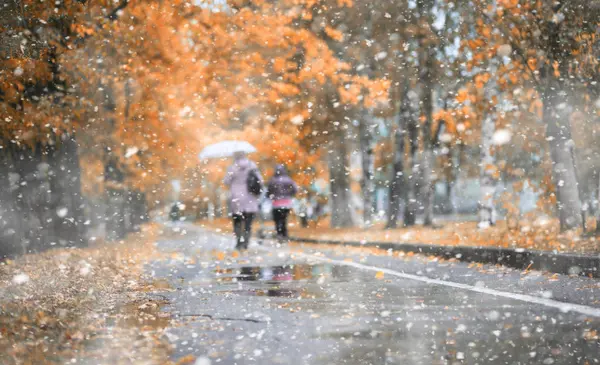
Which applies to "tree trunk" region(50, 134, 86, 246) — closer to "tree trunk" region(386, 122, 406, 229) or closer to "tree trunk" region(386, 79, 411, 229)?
"tree trunk" region(386, 79, 411, 229)

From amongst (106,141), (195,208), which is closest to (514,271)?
(106,141)

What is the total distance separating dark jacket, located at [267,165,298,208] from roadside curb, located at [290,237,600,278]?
260 inches

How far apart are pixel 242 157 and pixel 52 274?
7878mm

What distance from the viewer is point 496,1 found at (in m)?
16.9

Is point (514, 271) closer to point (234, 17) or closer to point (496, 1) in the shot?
point (496, 1)

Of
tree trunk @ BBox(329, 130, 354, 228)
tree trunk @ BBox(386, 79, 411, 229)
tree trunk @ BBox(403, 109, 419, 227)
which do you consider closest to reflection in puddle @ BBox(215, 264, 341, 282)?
tree trunk @ BBox(386, 79, 411, 229)

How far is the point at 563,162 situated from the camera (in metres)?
17.5

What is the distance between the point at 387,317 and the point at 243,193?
12.6 meters

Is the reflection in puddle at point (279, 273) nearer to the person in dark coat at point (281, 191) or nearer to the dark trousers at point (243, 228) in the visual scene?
the dark trousers at point (243, 228)

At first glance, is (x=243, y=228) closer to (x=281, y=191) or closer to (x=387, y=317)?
(x=281, y=191)

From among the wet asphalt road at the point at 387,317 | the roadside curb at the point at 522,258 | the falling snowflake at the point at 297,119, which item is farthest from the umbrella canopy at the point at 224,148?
the wet asphalt road at the point at 387,317

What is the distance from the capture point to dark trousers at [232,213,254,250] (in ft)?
68.3

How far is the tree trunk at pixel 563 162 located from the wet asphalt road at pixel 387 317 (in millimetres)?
4386

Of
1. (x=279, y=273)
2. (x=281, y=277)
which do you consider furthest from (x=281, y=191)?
(x=281, y=277)
